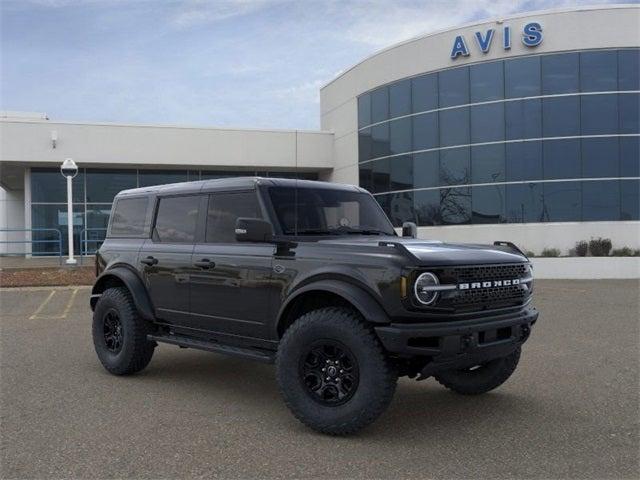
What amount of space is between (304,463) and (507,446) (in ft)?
4.77

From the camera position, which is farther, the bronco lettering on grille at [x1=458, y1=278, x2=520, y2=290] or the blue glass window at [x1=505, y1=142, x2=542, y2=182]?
the blue glass window at [x1=505, y1=142, x2=542, y2=182]

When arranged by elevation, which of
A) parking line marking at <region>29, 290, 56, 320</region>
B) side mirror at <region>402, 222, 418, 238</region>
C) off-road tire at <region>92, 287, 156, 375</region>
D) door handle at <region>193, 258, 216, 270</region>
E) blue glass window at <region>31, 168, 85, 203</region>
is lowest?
parking line marking at <region>29, 290, 56, 320</region>

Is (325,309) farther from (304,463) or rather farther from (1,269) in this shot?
(1,269)

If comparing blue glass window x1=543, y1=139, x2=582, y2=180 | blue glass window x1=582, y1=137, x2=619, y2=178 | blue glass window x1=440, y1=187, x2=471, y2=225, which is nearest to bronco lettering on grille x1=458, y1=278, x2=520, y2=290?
blue glass window x1=543, y1=139, x2=582, y2=180

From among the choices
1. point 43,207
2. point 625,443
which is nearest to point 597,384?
point 625,443

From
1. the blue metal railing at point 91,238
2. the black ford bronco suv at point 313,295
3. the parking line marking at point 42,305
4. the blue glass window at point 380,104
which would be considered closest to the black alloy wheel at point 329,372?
the black ford bronco suv at point 313,295

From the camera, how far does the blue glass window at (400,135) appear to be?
25266 mm

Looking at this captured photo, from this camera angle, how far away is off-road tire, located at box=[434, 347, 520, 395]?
5578 mm

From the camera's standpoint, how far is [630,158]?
70.7 feet

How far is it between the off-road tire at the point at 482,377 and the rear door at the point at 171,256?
2.51m

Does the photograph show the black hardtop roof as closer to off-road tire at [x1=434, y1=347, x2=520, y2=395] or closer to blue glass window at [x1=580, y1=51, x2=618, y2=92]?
off-road tire at [x1=434, y1=347, x2=520, y2=395]

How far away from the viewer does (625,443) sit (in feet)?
14.7

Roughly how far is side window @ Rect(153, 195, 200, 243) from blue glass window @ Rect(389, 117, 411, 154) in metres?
19.7

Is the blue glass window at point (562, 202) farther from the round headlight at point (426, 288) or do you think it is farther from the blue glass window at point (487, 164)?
the round headlight at point (426, 288)
